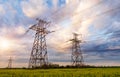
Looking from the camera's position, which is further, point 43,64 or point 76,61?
point 76,61

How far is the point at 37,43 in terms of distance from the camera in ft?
261

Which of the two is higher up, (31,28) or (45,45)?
(31,28)

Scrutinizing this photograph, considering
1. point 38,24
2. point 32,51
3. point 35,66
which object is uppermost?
point 38,24

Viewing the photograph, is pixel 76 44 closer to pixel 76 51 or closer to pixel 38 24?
pixel 76 51

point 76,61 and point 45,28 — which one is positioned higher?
point 45,28

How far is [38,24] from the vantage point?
271 ft

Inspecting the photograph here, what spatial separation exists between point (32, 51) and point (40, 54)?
315cm

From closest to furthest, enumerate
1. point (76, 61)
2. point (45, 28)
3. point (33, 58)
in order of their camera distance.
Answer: point (33, 58) < point (45, 28) < point (76, 61)

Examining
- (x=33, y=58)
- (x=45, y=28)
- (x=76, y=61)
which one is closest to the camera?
(x=33, y=58)

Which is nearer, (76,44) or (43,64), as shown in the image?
(43,64)

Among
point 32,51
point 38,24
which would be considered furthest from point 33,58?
point 38,24

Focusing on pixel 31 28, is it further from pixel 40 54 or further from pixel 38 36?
pixel 40 54

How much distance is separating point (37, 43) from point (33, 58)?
621 centimetres

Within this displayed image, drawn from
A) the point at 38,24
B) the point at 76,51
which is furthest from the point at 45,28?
the point at 76,51
